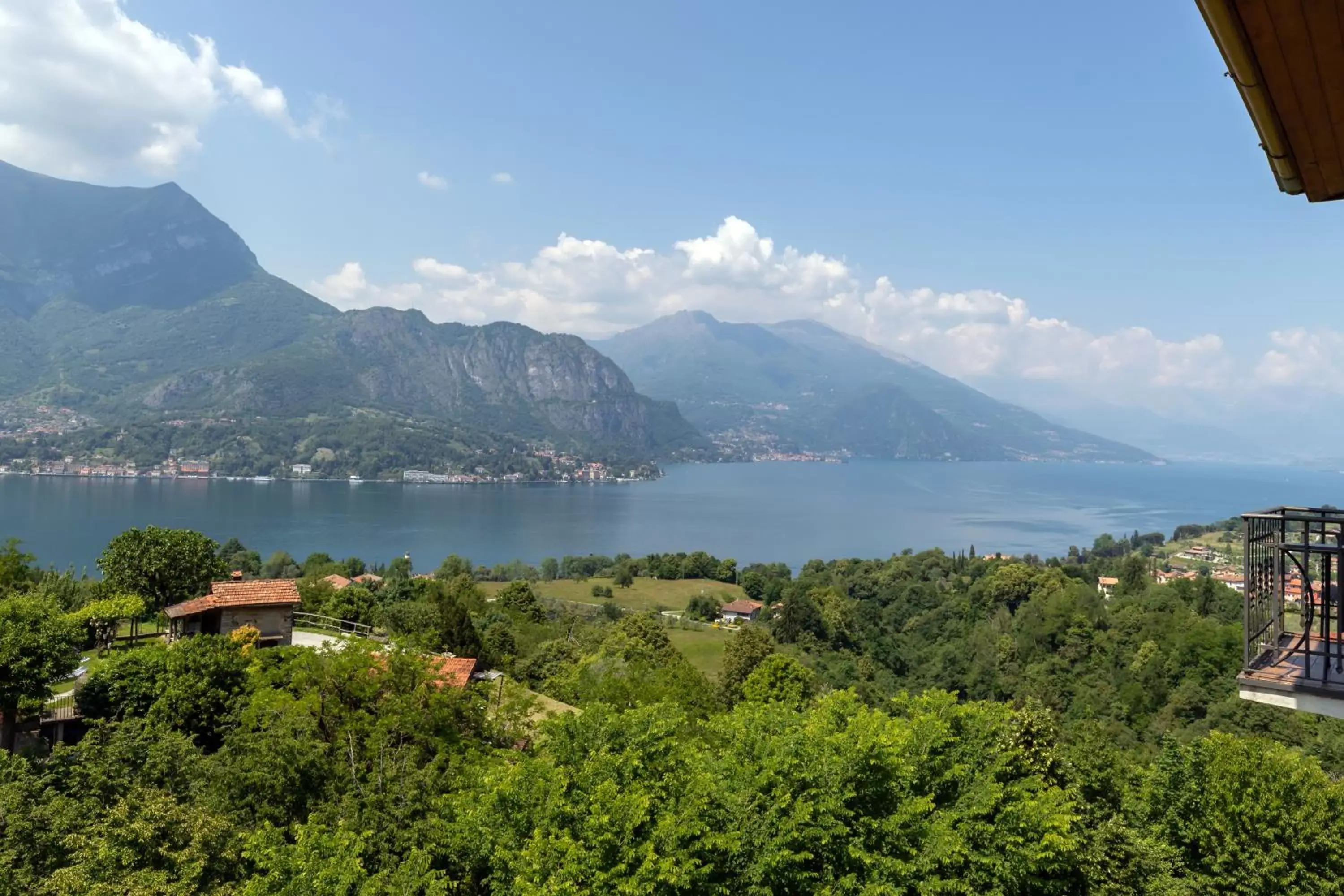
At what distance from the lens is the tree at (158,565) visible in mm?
20359

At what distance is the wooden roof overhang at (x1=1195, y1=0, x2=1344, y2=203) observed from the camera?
1.68 metres

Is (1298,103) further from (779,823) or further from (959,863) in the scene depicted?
(959,863)

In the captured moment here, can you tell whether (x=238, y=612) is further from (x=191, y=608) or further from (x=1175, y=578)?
(x=1175, y=578)

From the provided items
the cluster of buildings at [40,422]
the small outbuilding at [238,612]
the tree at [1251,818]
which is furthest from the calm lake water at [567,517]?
the tree at [1251,818]

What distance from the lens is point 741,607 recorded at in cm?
5600

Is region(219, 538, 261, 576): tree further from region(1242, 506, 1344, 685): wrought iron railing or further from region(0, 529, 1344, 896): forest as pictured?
region(1242, 506, 1344, 685): wrought iron railing

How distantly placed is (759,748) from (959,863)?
262 cm

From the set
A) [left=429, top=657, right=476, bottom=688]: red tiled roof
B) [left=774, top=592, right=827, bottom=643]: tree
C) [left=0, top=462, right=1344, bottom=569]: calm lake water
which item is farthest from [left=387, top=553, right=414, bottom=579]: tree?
[left=429, top=657, right=476, bottom=688]: red tiled roof

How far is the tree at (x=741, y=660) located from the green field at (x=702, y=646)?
6.00 m

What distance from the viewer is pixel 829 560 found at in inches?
3268

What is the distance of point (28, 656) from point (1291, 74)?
16.8 m

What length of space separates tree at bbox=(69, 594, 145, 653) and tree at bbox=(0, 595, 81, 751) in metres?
4.41

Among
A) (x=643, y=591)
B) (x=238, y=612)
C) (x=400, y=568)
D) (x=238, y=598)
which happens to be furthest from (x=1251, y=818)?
(x=643, y=591)

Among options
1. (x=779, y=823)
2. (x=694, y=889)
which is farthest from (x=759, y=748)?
(x=694, y=889)
